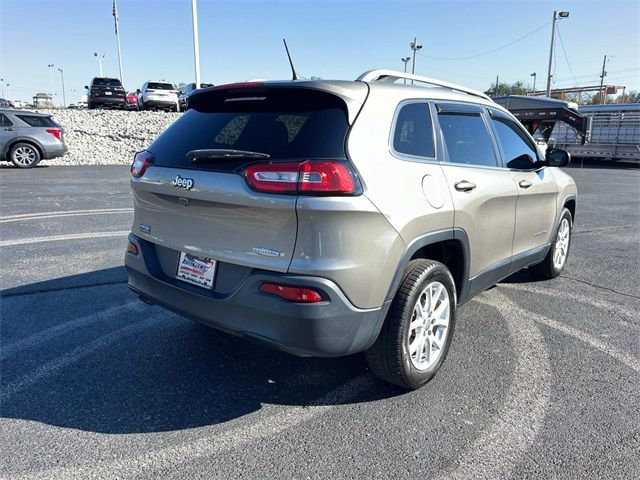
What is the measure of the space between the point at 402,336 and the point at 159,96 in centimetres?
2811

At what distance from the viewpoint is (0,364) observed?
10.9 feet

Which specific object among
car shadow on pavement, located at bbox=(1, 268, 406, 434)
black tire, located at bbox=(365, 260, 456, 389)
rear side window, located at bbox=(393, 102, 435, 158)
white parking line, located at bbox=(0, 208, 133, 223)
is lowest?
car shadow on pavement, located at bbox=(1, 268, 406, 434)

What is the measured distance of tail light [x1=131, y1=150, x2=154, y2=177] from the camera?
10.6 ft

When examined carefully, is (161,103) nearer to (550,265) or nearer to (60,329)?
(60,329)

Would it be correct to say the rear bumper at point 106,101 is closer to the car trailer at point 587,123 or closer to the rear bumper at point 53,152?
the rear bumper at point 53,152

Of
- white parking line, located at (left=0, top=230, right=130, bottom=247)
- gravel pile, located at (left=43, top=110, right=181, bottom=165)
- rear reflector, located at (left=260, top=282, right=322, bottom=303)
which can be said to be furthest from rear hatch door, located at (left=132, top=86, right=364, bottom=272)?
gravel pile, located at (left=43, top=110, right=181, bottom=165)

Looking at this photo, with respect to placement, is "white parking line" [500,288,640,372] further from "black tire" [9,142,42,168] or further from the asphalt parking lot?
"black tire" [9,142,42,168]

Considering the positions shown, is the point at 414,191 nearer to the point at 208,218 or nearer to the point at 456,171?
the point at 456,171

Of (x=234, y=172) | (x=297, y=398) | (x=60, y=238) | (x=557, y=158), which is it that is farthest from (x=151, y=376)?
(x=60, y=238)

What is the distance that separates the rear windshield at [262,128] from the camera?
8.58 feet

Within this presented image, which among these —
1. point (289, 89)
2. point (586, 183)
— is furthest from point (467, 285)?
point (586, 183)

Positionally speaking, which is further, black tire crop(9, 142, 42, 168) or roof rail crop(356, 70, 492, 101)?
black tire crop(9, 142, 42, 168)

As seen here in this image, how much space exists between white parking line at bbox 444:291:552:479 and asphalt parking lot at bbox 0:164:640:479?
0.01 metres

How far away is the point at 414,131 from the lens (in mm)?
3104
